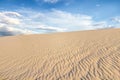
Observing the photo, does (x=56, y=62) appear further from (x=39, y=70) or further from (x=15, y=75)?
(x=15, y=75)

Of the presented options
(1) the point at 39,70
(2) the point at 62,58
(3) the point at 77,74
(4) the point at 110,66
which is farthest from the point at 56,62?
(4) the point at 110,66

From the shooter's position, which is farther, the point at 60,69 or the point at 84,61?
the point at 84,61

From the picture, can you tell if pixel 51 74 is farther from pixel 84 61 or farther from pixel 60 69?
pixel 84 61

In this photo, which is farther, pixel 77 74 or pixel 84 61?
pixel 84 61

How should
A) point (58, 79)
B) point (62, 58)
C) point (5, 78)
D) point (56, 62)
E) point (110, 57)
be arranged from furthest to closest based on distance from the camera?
point (62, 58)
point (56, 62)
point (110, 57)
point (5, 78)
point (58, 79)

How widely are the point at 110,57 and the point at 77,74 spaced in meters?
3.26

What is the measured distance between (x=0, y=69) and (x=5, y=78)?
2478 millimetres

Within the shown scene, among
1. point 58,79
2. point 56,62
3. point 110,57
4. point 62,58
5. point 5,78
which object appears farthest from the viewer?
point 62,58

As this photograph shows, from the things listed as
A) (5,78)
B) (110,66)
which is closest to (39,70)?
(5,78)

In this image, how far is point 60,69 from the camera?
37.7 ft

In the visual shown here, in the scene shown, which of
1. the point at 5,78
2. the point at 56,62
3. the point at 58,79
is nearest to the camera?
the point at 58,79

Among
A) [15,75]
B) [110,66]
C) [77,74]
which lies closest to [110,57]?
[110,66]

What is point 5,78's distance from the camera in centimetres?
1055

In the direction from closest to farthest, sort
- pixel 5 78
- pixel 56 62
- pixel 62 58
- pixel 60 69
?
1. pixel 5 78
2. pixel 60 69
3. pixel 56 62
4. pixel 62 58
